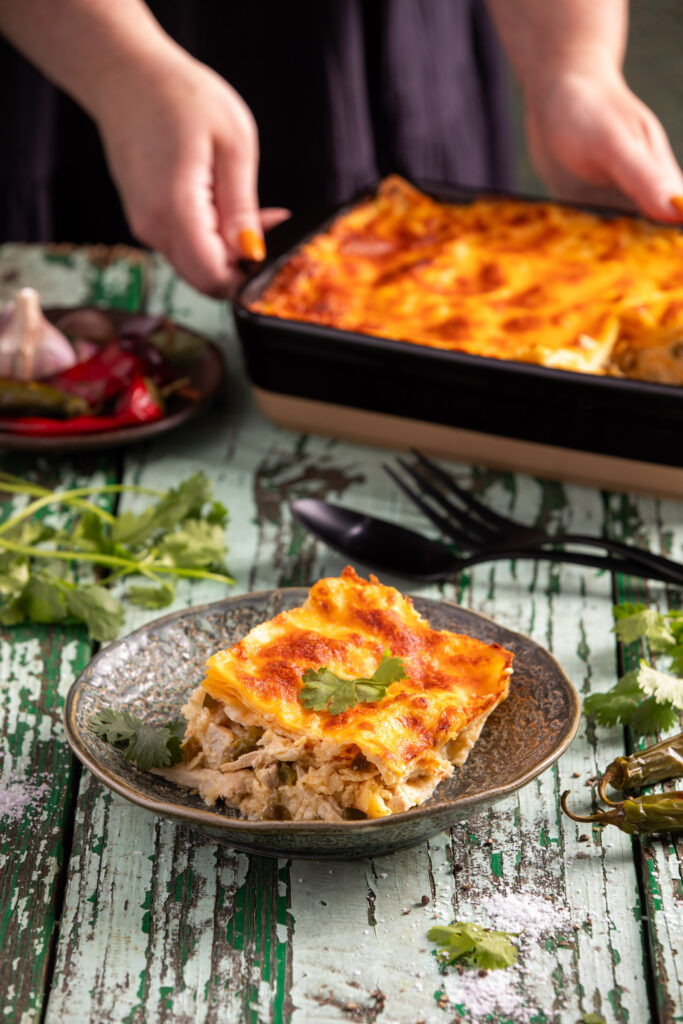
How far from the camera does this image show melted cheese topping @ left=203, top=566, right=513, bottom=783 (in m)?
1.44

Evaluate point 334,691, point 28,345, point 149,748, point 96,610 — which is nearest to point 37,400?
point 28,345

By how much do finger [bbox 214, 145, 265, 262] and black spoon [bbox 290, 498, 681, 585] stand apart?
80 cm

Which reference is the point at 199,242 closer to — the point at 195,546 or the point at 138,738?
the point at 195,546

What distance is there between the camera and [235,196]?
2.77 meters

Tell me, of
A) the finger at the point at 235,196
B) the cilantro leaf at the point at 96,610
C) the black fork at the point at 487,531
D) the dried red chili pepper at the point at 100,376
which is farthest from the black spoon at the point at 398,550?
the finger at the point at 235,196

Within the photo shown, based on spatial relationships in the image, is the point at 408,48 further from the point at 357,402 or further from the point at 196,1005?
the point at 196,1005

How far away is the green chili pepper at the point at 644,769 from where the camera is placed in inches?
→ 64.2

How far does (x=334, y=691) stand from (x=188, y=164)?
1649mm

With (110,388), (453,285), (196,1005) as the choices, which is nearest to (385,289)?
(453,285)

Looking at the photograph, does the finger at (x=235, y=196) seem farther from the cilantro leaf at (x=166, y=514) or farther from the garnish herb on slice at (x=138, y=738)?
the garnish herb on slice at (x=138, y=738)

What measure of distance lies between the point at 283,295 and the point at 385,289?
Answer: 231 mm

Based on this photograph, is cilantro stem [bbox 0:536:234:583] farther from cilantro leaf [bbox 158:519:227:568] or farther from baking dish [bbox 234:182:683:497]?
baking dish [bbox 234:182:683:497]

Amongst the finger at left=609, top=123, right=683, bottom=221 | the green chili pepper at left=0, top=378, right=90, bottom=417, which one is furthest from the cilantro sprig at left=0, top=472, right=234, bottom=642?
the finger at left=609, top=123, right=683, bottom=221

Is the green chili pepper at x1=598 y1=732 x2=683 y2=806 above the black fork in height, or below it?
above
